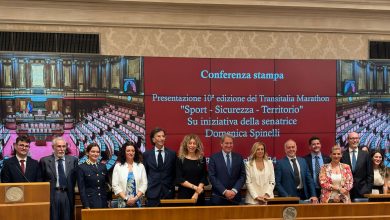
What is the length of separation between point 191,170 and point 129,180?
0.58m

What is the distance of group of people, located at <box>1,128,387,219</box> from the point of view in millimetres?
4508

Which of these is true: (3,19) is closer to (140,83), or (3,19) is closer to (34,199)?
(140,83)

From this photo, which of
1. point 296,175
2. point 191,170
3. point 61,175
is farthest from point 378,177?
point 61,175

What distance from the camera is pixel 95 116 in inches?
205

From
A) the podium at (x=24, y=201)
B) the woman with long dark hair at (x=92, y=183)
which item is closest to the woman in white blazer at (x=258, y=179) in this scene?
the woman with long dark hair at (x=92, y=183)

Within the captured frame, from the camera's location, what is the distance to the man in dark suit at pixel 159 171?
4.71 metres

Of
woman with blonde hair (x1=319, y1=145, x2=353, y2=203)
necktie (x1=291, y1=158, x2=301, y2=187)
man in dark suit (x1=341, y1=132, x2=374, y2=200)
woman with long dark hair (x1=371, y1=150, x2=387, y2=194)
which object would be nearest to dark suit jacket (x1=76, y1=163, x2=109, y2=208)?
necktie (x1=291, y1=158, x2=301, y2=187)

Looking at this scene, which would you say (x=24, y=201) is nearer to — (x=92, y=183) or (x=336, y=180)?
(x=92, y=183)

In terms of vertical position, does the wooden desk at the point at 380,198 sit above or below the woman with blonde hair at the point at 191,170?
below

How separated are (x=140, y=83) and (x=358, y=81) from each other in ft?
8.25

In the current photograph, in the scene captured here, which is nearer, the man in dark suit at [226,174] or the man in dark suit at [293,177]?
the man in dark suit at [226,174]

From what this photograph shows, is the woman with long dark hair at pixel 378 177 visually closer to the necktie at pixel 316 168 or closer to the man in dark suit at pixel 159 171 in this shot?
the necktie at pixel 316 168

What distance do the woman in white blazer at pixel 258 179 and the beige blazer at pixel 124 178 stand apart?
987mm

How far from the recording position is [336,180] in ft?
15.5
